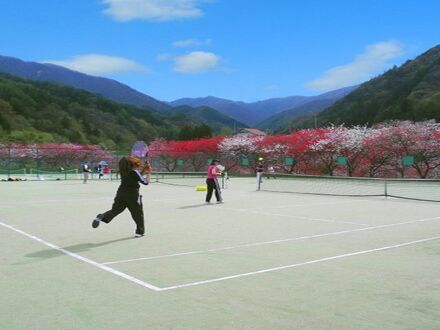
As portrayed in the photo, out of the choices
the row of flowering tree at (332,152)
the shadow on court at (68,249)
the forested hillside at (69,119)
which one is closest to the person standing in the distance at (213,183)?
the shadow on court at (68,249)

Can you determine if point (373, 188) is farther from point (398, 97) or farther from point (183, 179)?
point (398, 97)

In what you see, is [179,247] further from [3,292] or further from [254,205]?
[254,205]

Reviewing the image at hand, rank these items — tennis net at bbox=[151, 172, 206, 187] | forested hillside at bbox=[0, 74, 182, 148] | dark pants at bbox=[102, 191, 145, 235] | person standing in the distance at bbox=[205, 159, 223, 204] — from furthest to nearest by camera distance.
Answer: forested hillside at bbox=[0, 74, 182, 148], tennis net at bbox=[151, 172, 206, 187], person standing in the distance at bbox=[205, 159, 223, 204], dark pants at bbox=[102, 191, 145, 235]

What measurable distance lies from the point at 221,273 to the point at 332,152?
3706cm

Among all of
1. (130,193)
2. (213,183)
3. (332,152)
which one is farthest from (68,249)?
(332,152)

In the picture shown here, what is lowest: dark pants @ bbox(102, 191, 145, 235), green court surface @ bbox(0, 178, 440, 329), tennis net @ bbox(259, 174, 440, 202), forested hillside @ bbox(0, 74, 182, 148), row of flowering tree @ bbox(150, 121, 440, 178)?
green court surface @ bbox(0, 178, 440, 329)

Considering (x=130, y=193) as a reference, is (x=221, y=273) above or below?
below

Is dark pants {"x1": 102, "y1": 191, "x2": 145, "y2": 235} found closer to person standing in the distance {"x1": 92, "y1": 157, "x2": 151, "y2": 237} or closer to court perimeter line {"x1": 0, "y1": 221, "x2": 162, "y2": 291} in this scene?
person standing in the distance {"x1": 92, "y1": 157, "x2": 151, "y2": 237}

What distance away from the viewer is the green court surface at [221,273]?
4988mm

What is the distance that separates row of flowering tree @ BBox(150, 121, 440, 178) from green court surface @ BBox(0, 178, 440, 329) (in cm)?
2544

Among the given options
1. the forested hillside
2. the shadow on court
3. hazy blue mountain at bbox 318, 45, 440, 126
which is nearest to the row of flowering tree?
hazy blue mountain at bbox 318, 45, 440, 126

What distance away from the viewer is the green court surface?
16.4ft

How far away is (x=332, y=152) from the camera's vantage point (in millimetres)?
42750

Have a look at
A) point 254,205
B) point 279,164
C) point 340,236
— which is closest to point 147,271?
point 340,236
